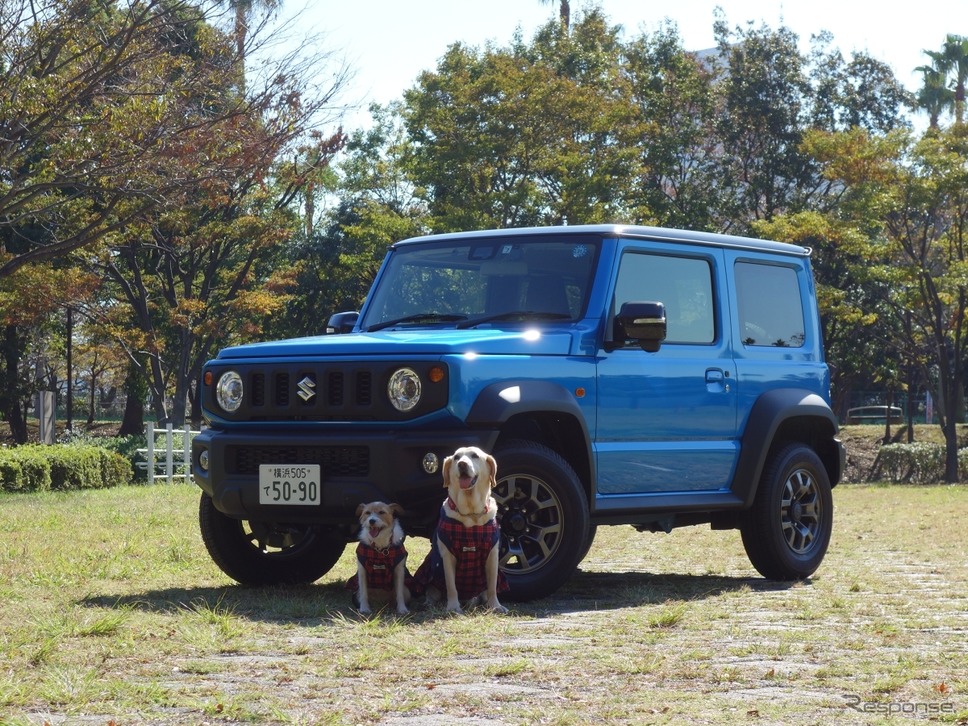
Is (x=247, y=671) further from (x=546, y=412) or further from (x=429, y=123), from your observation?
(x=429, y=123)

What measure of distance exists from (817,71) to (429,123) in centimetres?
1464

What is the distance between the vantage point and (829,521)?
9.85m

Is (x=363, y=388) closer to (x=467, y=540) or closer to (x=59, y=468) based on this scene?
(x=467, y=540)

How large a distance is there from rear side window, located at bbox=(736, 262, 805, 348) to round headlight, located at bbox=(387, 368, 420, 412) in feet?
9.28

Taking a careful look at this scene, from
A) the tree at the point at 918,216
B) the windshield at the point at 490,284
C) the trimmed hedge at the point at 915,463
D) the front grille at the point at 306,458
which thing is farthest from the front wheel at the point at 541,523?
the trimmed hedge at the point at 915,463

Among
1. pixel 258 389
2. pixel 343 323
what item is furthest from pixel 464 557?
pixel 343 323

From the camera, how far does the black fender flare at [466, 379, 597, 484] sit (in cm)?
727

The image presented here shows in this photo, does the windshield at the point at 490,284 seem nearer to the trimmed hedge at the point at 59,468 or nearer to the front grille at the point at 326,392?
the front grille at the point at 326,392

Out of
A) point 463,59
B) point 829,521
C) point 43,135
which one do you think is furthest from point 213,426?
point 463,59

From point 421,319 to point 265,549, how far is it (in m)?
1.71

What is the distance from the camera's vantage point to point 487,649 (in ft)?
19.5

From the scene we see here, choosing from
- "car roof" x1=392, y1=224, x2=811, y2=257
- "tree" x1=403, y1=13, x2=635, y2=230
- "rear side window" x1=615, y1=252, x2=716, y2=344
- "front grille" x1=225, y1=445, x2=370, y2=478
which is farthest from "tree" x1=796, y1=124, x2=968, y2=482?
"front grille" x1=225, y1=445, x2=370, y2=478

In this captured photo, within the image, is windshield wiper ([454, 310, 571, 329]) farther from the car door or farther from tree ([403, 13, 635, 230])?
tree ([403, 13, 635, 230])

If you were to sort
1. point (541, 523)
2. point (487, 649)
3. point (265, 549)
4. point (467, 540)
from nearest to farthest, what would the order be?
point (487, 649), point (467, 540), point (541, 523), point (265, 549)
